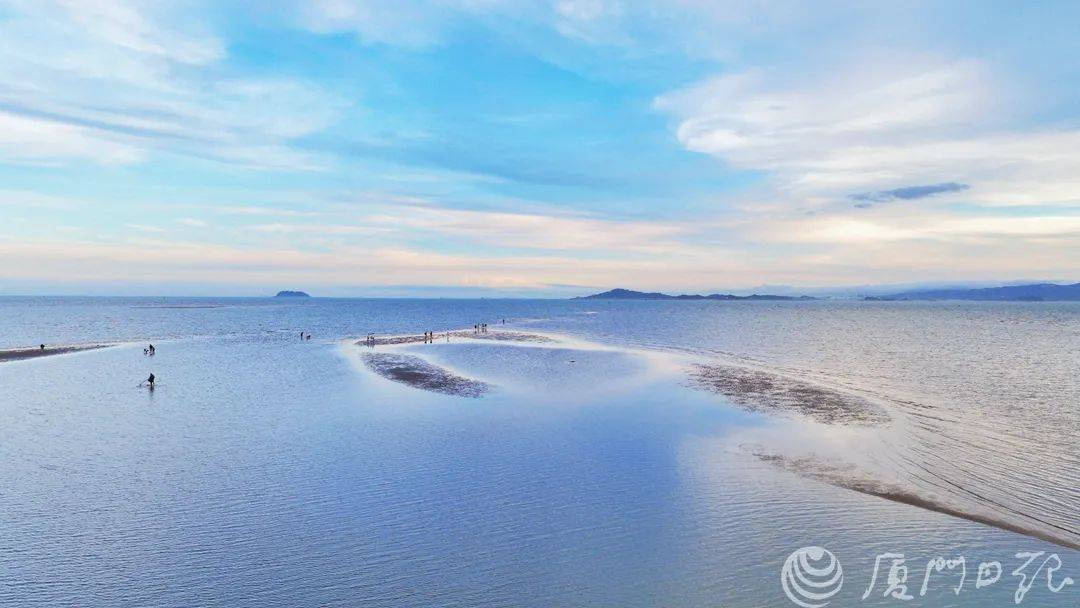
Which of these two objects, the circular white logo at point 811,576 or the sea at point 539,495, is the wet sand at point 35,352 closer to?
the sea at point 539,495

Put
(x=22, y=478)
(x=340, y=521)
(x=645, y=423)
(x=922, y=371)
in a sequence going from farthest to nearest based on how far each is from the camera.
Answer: (x=922, y=371) < (x=645, y=423) < (x=22, y=478) < (x=340, y=521)

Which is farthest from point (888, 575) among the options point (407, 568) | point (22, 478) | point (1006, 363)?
point (1006, 363)

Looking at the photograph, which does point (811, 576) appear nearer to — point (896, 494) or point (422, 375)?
point (896, 494)

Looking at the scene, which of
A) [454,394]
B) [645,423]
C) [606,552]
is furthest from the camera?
[454,394]

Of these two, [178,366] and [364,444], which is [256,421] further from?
[178,366]

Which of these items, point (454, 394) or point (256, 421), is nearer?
point (256, 421)
